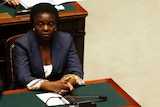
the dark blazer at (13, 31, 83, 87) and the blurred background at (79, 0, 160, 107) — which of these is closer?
the dark blazer at (13, 31, 83, 87)

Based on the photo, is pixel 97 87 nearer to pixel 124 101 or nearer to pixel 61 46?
pixel 124 101

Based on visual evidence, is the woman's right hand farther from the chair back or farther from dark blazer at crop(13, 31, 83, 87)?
the chair back

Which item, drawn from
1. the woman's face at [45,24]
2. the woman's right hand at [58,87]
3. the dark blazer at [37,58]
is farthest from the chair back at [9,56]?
the woman's right hand at [58,87]

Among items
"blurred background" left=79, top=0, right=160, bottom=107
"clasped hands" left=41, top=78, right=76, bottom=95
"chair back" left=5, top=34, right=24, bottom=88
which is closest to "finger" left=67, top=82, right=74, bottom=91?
"clasped hands" left=41, top=78, right=76, bottom=95

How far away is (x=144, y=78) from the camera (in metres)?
4.32

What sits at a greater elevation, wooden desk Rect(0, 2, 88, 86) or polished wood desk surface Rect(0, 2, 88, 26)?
polished wood desk surface Rect(0, 2, 88, 26)

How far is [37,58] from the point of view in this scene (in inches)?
111

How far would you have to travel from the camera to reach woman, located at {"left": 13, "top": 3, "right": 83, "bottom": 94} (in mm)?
2729

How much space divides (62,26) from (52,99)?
3.81 feet

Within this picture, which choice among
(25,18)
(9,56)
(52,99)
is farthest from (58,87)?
(25,18)

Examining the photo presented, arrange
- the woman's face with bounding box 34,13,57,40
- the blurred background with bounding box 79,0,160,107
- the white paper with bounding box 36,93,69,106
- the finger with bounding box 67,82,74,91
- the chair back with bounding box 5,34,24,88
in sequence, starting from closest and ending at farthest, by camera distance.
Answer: the white paper with bounding box 36,93,69,106 < the finger with bounding box 67,82,74,91 < the woman's face with bounding box 34,13,57,40 < the chair back with bounding box 5,34,24,88 < the blurred background with bounding box 79,0,160,107

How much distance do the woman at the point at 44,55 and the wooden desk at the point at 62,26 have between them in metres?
0.51

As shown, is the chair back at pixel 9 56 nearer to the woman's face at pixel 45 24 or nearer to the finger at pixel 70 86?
the woman's face at pixel 45 24

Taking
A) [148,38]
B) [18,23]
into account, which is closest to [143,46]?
[148,38]
